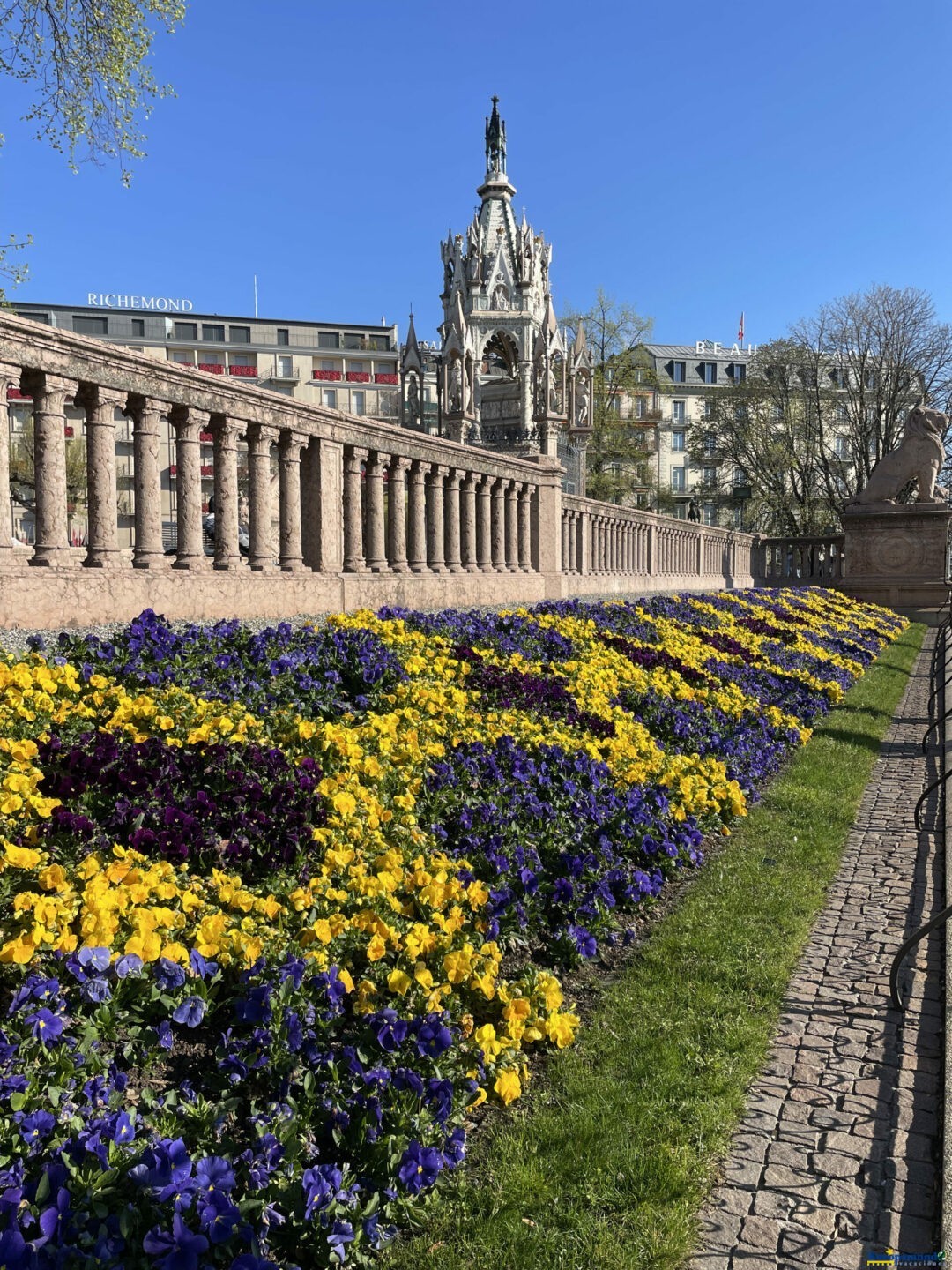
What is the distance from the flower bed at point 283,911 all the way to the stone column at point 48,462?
707 mm

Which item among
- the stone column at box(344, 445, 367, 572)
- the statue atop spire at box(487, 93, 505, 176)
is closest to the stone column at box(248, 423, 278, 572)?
the stone column at box(344, 445, 367, 572)

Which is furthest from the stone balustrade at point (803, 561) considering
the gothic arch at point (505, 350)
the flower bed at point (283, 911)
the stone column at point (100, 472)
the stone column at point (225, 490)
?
the stone column at point (100, 472)

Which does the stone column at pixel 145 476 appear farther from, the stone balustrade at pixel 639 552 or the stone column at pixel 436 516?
the stone balustrade at pixel 639 552

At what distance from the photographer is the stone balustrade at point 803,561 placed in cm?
3069

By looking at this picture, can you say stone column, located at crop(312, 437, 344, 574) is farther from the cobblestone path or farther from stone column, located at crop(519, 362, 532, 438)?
stone column, located at crop(519, 362, 532, 438)

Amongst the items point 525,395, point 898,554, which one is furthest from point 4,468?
point 525,395

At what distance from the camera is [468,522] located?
34.1 feet

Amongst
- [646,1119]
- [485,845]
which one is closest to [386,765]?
[485,845]

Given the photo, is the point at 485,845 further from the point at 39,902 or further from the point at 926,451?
the point at 926,451

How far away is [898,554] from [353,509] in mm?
25136

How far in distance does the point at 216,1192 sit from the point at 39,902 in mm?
1043

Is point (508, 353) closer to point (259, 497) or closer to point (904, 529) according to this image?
point (904, 529)

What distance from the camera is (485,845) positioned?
13.6 ft

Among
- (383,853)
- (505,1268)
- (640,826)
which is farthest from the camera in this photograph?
(640,826)
